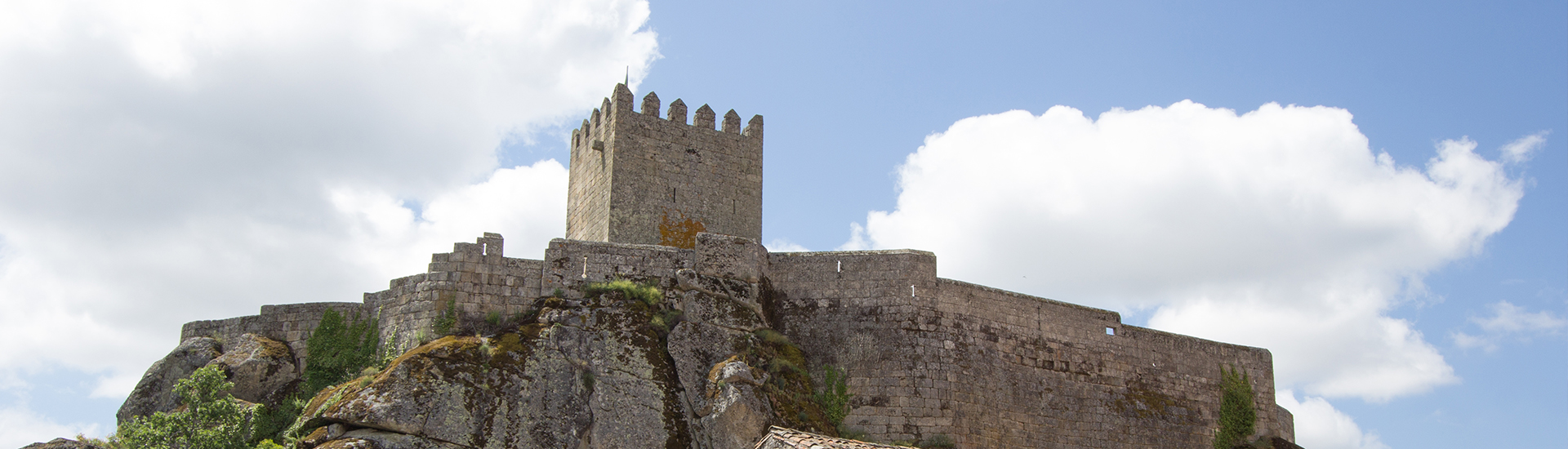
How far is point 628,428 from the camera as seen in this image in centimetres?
1991

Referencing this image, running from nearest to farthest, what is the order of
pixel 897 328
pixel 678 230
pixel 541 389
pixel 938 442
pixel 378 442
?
pixel 378 442, pixel 541 389, pixel 938 442, pixel 897 328, pixel 678 230

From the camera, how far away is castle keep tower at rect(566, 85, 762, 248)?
26062mm

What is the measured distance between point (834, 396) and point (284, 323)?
33.5 feet

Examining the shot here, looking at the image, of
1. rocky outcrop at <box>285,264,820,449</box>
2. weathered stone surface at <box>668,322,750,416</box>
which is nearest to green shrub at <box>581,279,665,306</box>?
rocky outcrop at <box>285,264,820,449</box>

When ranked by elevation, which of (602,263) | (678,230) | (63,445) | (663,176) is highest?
(663,176)

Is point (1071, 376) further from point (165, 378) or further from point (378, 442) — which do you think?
point (165, 378)

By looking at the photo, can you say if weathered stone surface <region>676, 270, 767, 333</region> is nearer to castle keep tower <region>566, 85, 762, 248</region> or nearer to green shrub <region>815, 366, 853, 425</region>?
green shrub <region>815, 366, 853, 425</region>

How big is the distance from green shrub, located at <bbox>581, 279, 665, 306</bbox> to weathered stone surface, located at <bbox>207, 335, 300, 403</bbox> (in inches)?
216

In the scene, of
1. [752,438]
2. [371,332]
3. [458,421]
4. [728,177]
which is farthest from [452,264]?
[728,177]

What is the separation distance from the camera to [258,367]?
2144 centimetres

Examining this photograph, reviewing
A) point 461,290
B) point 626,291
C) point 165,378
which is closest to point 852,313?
point 626,291

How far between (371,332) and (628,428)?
204 inches

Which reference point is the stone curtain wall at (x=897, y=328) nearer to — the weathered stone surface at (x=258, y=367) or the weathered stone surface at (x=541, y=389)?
the weathered stone surface at (x=258, y=367)

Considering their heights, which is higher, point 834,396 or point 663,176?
point 663,176
